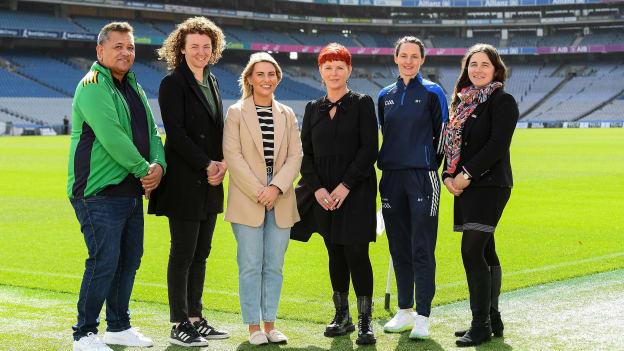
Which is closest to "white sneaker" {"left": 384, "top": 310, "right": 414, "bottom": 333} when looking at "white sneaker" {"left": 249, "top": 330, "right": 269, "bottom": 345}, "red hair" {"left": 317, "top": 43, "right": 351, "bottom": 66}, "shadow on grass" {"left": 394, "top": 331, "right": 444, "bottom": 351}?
"shadow on grass" {"left": 394, "top": 331, "right": 444, "bottom": 351}

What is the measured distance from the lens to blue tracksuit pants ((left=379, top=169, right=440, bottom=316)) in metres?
6.26

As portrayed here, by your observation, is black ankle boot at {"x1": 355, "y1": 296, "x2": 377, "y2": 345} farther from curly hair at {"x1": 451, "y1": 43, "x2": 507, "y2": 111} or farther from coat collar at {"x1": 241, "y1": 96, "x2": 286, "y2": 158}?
curly hair at {"x1": 451, "y1": 43, "x2": 507, "y2": 111}

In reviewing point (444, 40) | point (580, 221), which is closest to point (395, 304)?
point (580, 221)

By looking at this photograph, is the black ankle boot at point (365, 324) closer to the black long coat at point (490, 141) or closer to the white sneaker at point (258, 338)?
the white sneaker at point (258, 338)

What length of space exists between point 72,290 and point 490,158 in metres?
4.40

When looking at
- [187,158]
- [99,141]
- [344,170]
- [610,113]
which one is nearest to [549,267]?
[344,170]

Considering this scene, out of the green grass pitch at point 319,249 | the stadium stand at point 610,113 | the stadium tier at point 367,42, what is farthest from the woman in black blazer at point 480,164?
the stadium stand at point 610,113

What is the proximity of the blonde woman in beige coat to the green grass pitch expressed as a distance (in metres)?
0.92

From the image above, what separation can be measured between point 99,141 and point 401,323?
268 cm

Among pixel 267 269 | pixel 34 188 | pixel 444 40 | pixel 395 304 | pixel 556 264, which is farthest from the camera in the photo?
pixel 444 40

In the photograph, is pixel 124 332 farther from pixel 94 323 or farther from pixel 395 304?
pixel 395 304

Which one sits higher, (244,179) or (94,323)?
(244,179)

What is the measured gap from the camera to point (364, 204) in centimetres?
615

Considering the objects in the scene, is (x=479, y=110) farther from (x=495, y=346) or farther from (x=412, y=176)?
(x=495, y=346)
